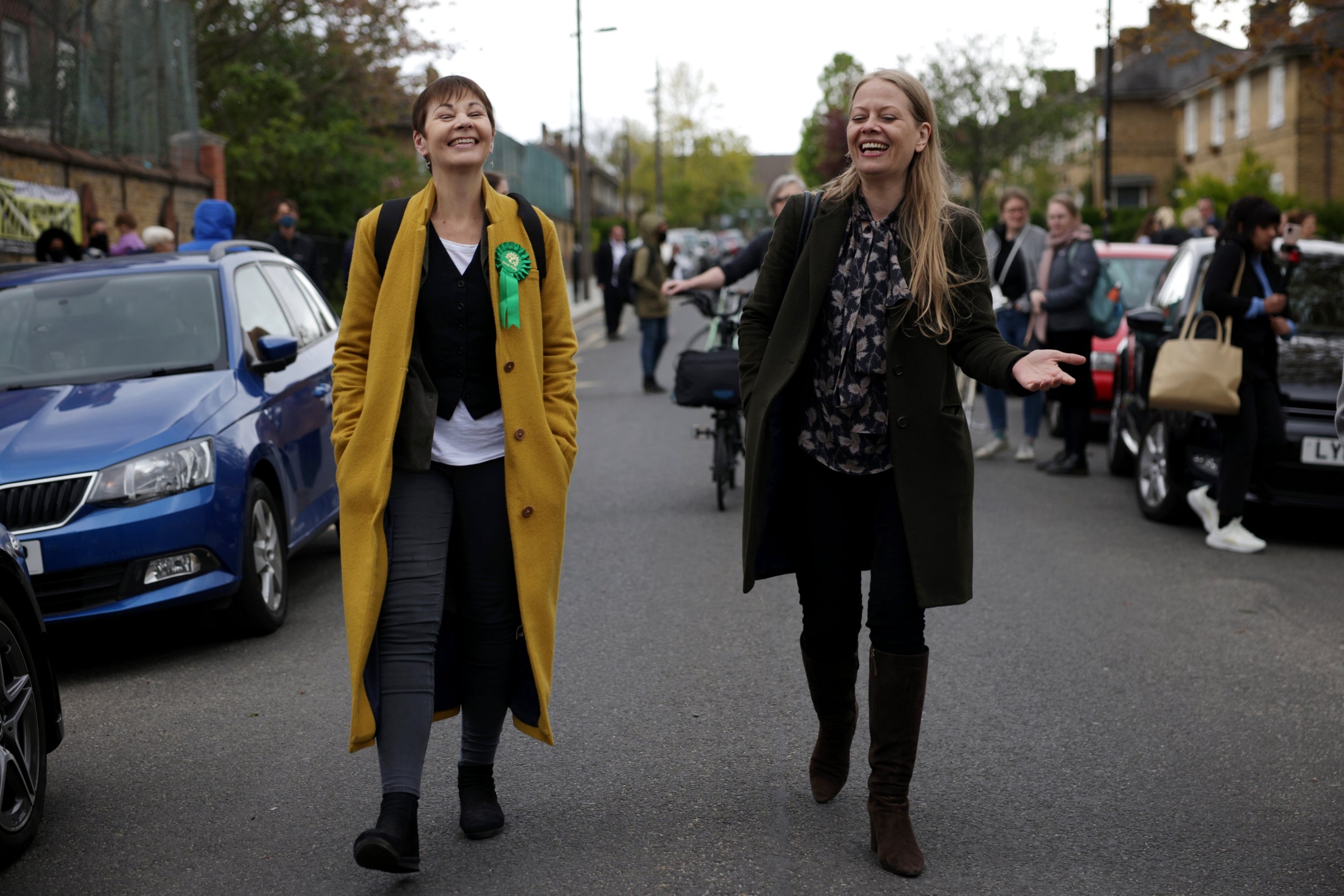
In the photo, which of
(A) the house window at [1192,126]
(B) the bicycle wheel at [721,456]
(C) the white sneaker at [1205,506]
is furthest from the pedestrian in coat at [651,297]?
(A) the house window at [1192,126]

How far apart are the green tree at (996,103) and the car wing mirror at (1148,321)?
5017 cm

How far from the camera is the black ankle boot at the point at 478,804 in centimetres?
396

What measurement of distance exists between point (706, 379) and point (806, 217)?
454cm

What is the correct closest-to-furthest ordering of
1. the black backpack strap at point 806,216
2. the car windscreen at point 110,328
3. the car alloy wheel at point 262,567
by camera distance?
the black backpack strap at point 806,216, the car alloy wheel at point 262,567, the car windscreen at point 110,328

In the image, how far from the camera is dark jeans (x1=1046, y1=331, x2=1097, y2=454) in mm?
10438

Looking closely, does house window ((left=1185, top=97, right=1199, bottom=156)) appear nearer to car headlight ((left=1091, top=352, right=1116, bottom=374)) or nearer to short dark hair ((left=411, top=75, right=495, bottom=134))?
car headlight ((left=1091, top=352, right=1116, bottom=374))

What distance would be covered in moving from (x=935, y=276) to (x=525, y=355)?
1.04 metres

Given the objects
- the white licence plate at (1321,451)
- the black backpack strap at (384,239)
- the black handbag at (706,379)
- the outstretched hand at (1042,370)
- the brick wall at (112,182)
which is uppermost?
the brick wall at (112,182)

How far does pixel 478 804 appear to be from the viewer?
4.00m

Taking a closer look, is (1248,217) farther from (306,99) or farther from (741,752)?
(306,99)

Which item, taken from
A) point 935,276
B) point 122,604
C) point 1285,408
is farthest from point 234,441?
point 1285,408

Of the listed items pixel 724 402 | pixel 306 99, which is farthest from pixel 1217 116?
pixel 724 402

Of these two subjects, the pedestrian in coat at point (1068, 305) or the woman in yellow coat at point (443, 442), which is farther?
the pedestrian in coat at point (1068, 305)

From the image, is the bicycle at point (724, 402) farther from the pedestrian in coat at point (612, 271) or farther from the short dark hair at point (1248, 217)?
the pedestrian in coat at point (612, 271)
